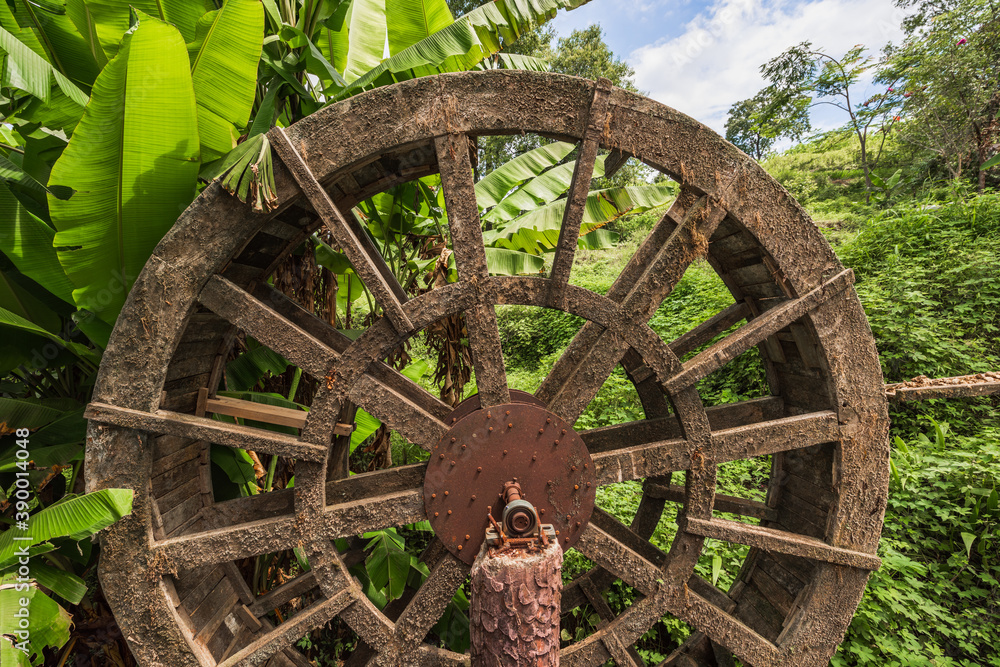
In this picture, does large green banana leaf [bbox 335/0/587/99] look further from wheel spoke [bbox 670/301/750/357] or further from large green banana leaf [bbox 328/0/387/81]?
wheel spoke [bbox 670/301/750/357]

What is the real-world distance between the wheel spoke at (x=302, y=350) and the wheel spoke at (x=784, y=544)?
1453mm

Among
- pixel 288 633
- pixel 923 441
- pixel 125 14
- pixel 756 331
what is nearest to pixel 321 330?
pixel 288 633

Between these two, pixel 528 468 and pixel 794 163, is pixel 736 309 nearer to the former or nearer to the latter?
pixel 528 468

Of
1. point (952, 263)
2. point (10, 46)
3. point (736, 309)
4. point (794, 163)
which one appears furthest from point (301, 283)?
point (794, 163)

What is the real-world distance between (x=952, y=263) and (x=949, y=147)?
4737mm

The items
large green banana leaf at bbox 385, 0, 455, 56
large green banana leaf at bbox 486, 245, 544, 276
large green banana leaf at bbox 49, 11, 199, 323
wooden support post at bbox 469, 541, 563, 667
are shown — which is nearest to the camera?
wooden support post at bbox 469, 541, 563, 667

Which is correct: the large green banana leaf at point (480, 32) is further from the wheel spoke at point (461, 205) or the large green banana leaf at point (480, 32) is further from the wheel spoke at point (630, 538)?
the wheel spoke at point (630, 538)

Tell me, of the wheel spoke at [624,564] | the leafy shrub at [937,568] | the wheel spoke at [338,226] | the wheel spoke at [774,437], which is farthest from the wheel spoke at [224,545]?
the leafy shrub at [937,568]

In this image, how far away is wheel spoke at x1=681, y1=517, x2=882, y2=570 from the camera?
2.49 meters

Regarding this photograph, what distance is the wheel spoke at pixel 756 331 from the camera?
7.87ft

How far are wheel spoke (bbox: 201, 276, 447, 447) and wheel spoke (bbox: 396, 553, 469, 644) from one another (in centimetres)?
63

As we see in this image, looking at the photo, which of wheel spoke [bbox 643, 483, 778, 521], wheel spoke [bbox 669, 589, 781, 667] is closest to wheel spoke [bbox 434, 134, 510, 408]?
Answer: wheel spoke [bbox 669, 589, 781, 667]

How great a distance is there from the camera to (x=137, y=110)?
7.05 ft

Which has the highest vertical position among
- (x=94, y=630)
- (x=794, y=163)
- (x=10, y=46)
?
(x=794, y=163)
